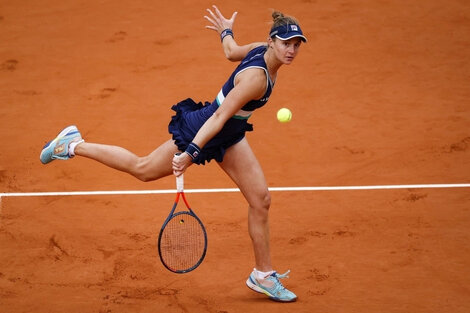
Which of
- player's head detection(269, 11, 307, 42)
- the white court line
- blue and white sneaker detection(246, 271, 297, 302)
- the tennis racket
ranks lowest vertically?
the white court line

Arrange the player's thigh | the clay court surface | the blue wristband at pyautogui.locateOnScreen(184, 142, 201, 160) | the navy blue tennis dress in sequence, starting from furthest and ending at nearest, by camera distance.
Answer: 1. the clay court surface
2. the player's thigh
3. the navy blue tennis dress
4. the blue wristband at pyautogui.locateOnScreen(184, 142, 201, 160)

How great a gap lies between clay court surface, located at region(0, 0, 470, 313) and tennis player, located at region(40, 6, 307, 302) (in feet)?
2.03

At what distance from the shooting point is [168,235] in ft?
21.1

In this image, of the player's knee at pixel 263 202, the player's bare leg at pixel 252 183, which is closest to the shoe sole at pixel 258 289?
the player's bare leg at pixel 252 183

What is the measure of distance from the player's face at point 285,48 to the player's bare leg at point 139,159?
1076mm

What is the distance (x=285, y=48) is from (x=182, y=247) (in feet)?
5.65

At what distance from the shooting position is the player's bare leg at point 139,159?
635cm

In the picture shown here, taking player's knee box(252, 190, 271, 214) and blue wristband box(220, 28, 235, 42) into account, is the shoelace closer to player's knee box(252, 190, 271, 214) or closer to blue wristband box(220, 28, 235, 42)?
player's knee box(252, 190, 271, 214)

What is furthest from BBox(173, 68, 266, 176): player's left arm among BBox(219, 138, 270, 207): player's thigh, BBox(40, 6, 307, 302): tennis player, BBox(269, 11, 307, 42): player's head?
BBox(219, 138, 270, 207): player's thigh

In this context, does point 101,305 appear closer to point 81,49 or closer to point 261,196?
point 261,196

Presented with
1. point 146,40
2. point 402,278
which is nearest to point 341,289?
point 402,278

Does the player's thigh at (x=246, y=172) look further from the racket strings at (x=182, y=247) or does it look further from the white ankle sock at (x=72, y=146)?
the white ankle sock at (x=72, y=146)

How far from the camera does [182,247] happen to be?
6.37 meters

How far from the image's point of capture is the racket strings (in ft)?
20.9
